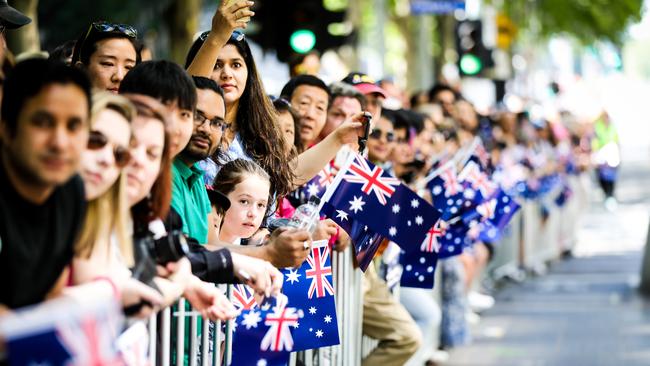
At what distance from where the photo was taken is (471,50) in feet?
88.4

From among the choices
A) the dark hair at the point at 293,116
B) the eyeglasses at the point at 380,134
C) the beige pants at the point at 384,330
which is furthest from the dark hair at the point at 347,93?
the beige pants at the point at 384,330

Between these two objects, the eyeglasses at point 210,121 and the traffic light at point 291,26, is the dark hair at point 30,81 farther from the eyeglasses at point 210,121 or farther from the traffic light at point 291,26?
the traffic light at point 291,26

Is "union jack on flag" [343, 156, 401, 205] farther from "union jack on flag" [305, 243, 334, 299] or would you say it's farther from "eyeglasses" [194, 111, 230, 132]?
"eyeglasses" [194, 111, 230, 132]

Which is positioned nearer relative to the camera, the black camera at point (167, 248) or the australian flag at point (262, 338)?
the black camera at point (167, 248)

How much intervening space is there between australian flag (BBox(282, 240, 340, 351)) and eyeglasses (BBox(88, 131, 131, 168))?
2335 millimetres

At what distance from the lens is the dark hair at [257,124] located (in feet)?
23.4

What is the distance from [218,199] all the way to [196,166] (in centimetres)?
31

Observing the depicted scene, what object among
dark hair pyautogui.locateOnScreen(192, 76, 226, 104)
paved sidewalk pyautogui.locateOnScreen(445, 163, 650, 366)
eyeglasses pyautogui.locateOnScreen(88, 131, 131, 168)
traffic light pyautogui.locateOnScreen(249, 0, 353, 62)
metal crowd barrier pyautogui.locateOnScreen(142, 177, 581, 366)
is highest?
traffic light pyautogui.locateOnScreen(249, 0, 353, 62)

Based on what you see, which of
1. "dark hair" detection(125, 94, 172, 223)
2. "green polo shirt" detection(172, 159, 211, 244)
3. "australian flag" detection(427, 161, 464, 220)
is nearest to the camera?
"dark hair" detection(125, 94, 172, 223)

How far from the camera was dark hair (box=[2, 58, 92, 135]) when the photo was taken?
3766mm

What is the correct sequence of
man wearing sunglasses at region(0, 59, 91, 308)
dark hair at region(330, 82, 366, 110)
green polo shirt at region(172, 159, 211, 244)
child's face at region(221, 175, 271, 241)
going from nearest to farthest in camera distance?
1. man wearing sunglasses at region(0, 59, 91, 308)
2. green polo shirt at region(172, 159, 211, 244)
3. child's face at region(221, 175, 271, 241)
4. dark hair at region(330, 82, 366, 110)

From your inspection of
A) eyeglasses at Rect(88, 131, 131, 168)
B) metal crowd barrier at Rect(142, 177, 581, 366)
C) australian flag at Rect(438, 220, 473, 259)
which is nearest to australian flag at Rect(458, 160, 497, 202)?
australian flag at Rect(438, 220, 473, 259)

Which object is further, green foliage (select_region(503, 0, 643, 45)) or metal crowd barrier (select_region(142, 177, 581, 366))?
green foliage (select_region(503, 0, 643, 45))

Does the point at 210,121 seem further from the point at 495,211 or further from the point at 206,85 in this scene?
the point at 495,211
